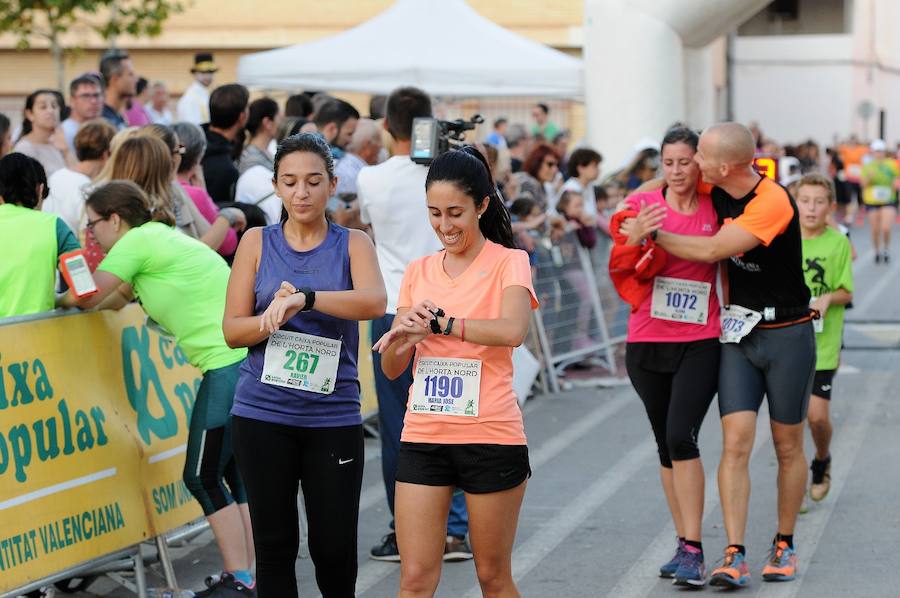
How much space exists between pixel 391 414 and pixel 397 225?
0.87 metres

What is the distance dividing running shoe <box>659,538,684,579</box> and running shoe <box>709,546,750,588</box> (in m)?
0.17

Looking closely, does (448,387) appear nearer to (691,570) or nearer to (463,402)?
(463,402)

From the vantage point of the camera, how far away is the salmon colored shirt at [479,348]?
4.80m

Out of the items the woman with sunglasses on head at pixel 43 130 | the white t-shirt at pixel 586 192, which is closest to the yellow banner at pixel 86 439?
the woman with sunglasses on head at pixel 43 130

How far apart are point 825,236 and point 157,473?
3.95m

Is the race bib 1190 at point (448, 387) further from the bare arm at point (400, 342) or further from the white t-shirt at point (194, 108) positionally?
the white t-shirt at point (194, 108)

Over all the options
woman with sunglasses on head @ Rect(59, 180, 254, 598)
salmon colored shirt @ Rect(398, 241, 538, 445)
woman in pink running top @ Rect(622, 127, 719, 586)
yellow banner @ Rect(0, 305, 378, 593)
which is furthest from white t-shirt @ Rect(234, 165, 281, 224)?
salmon colored shirt @ Rect(398, 241, 538, 445)

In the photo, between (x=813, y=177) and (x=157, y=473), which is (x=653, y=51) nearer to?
(x=813, y=177)

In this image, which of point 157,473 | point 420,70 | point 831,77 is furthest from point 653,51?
point 831,77

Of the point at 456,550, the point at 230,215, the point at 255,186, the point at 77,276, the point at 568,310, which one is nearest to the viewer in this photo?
the point at 77,276

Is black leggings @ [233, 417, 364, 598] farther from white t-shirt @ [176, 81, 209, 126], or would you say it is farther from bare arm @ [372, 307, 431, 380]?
white t-shirt @ [176, 81, 209, 126]

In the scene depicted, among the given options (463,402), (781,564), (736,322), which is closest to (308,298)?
(463,402)

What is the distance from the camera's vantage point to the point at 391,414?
6844mm

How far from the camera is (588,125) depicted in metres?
18.3
